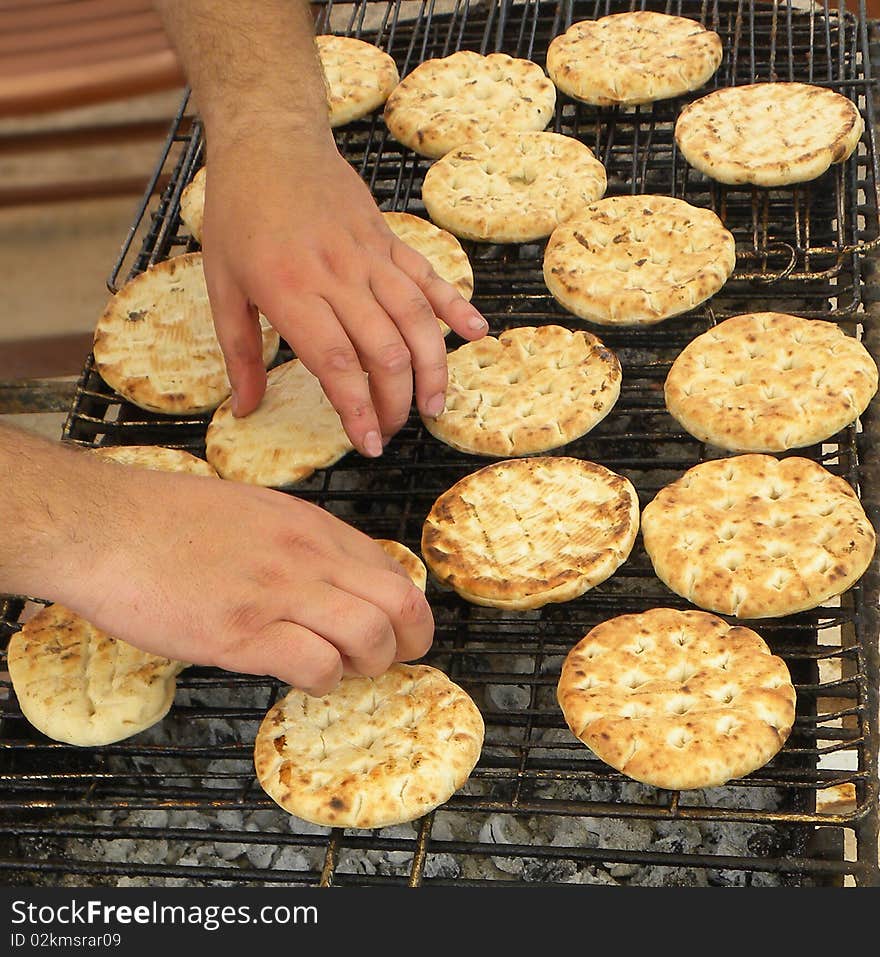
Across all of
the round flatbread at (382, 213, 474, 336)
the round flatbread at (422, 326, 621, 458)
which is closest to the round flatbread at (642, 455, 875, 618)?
the round flatbread at (422, 326, 621, 458)

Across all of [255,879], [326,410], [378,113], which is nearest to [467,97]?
[378,113]

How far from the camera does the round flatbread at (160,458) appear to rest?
2.84 m

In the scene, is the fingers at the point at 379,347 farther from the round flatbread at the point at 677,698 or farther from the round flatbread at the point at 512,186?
the round flatbread at the point at 512,186

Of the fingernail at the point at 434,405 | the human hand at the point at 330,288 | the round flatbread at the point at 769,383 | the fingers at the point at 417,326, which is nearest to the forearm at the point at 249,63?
the human hand at the point at 330,288

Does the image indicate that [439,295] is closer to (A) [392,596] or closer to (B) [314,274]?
(B) [314,274]

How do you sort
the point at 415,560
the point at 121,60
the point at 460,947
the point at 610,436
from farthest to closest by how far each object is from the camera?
the point at 121,60
the point at 610,436
the point at 415,560
the point at 460,947

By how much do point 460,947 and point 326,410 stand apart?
4.64 feet

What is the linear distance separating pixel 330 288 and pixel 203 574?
29.5 inches

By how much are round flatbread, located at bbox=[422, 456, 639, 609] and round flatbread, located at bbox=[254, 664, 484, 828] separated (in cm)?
24

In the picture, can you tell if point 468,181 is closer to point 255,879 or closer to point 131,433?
point 131,433

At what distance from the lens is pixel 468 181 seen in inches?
137

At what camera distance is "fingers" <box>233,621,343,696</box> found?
200 centimetres

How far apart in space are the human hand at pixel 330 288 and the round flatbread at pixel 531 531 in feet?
0.73

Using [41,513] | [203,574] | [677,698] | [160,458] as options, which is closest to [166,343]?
[160,458]
